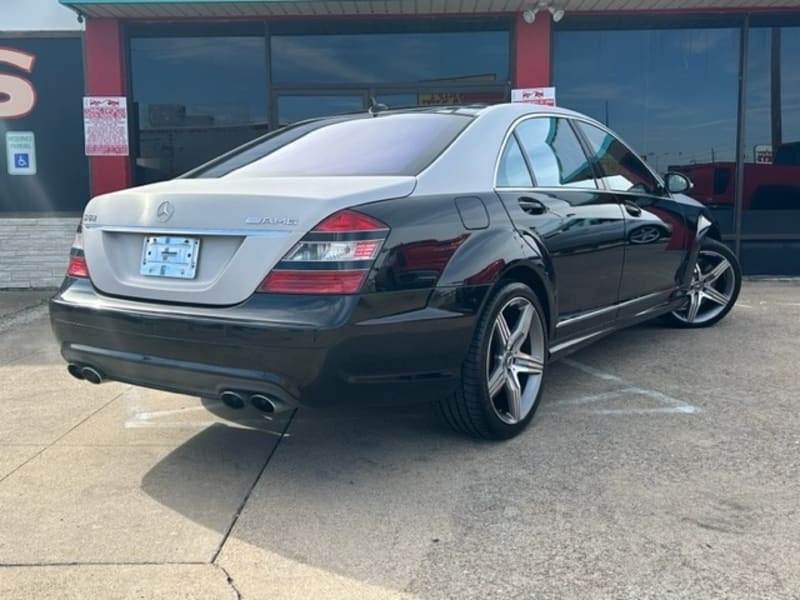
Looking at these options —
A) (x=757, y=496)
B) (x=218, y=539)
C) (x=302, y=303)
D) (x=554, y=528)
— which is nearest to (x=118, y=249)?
(x=302, y=303)

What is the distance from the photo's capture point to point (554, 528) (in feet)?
8.81

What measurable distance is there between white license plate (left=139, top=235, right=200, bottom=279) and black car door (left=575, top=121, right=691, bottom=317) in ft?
8.16

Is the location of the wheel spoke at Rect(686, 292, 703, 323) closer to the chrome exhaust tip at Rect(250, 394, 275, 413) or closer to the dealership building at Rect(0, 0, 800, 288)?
the dealership building at Rect(0, 0, 800, 288)

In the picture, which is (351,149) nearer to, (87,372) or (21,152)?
(87,372)

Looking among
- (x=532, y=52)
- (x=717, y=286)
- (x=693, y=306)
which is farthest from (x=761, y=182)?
(x=693, y=306)

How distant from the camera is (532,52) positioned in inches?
330

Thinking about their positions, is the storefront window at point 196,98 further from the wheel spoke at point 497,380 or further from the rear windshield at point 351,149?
the wheel spoke at point 497,380

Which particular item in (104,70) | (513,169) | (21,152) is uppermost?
(104,70)

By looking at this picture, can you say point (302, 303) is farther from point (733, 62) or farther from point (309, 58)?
point (733, 62)

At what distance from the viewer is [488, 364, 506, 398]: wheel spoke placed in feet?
11.0

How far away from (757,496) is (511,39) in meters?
6.71

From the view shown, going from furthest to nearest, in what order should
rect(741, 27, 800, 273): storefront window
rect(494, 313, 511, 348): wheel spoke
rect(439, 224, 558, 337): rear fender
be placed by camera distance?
rect(741, 27, 800, 273): storefront window, rect(494, 313, 511, 348): wheel spoke, rect(439, 224, 558, 337): rear fender

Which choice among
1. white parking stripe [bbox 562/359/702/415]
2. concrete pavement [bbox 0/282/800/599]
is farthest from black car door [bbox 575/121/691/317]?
concrete pavement [bbox 0/282/800/599]

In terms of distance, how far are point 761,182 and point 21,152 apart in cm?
869
